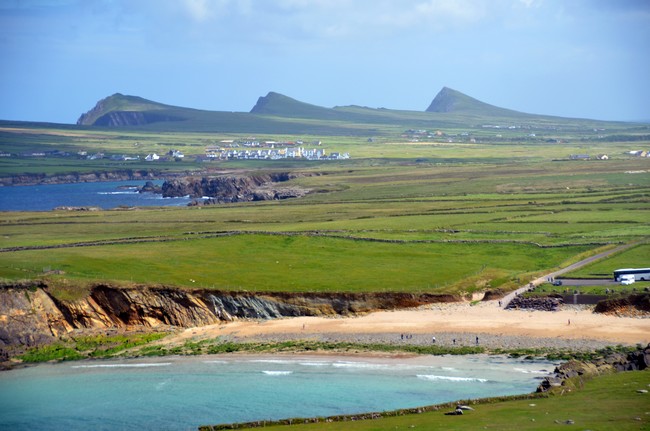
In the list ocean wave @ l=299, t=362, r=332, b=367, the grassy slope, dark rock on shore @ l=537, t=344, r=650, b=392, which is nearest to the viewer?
dark rock on shore @ l=537, t=344, r=650, b=392

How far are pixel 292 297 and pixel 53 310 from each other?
42.3 ft

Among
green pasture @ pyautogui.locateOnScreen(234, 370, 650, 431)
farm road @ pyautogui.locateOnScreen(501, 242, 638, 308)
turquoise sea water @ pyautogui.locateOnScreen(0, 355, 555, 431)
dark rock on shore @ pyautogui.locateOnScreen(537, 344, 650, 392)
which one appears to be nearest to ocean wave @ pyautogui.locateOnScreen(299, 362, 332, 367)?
turquoise sea water @ pyautogui.locateOnScreen(0, 355, 555, 431)

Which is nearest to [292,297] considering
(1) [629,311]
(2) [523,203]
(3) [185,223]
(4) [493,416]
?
(1) [629,311]

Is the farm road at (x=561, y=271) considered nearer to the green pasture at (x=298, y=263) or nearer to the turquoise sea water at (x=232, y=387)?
the green pasture at (x=298, y=263)

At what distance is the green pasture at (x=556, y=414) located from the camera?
104 ft

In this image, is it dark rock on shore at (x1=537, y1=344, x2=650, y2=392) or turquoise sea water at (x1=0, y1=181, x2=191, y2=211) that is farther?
turquoise sea water at (x1=0, y1=181, x2=191, y2=211)

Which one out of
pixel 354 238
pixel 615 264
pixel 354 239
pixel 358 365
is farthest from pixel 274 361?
pixel 354 238

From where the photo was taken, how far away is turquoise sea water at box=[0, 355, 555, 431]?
39.7 meters

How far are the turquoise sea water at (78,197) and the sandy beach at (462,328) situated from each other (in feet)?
249

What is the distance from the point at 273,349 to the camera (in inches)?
1944

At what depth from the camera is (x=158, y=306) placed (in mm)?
54312

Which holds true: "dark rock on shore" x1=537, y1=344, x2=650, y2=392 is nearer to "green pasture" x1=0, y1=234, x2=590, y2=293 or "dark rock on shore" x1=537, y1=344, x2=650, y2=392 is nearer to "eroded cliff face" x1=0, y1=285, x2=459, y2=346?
"eroded cliff face" x1=0, y1=285, x2=459, y2=346

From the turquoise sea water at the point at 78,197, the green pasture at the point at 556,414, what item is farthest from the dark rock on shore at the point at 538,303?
the turquoise sea water at the point at 78,197

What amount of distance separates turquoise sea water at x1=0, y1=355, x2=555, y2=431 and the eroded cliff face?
4.23 metres
